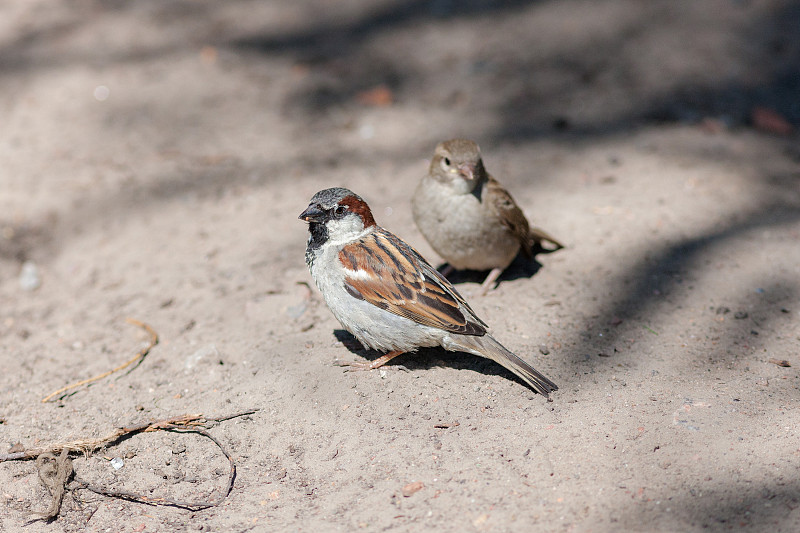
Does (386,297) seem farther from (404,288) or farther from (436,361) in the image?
(436,361)

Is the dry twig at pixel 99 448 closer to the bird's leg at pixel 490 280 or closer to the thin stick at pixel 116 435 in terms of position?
the thin stick at pixel 116 435

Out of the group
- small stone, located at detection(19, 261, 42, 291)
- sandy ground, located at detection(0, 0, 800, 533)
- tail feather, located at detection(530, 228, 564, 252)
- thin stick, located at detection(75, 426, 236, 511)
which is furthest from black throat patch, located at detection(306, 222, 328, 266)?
small stone, located at detection(19, 261, 42, 291)

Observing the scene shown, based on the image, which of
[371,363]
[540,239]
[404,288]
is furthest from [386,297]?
[540,239]

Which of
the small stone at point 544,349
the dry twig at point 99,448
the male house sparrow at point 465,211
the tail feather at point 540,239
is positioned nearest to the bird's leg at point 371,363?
the dry twig at point 99,448

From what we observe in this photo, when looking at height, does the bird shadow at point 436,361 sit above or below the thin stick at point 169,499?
above

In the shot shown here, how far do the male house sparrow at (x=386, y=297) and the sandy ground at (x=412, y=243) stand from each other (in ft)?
0.73

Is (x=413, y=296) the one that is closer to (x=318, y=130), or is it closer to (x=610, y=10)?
(x=318, y=130)

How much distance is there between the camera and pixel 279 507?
140 inches

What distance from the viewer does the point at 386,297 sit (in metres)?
4.13

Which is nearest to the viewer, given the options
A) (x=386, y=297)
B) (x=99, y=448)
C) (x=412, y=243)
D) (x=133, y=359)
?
(x=99, y=448)

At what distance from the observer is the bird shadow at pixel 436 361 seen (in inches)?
168

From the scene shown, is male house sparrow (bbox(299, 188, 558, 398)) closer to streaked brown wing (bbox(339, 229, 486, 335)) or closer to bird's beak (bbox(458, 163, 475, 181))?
streaked brown wing (bbox(339, 229, 486, 335))

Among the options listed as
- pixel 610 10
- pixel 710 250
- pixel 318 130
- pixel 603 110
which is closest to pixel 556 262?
pixel 710 250

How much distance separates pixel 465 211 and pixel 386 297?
121 cm
